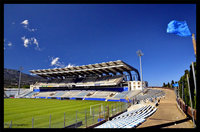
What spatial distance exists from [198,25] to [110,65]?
39.0m

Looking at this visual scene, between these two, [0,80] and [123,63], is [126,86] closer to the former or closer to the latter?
[123,63]

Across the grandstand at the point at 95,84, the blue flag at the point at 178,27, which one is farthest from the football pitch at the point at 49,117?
the grandstand at the point at 95,84

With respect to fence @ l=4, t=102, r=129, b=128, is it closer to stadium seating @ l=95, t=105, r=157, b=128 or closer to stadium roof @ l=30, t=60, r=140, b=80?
stadium seating @ l=95, t=105, r=157, b=128

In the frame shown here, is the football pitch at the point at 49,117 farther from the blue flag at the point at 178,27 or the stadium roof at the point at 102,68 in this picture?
the stadium roof at the point at 102,68

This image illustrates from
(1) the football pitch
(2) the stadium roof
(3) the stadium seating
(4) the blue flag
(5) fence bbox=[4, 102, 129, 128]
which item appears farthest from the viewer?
(2) the stadium roof

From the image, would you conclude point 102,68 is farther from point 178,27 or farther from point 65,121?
point 178,27

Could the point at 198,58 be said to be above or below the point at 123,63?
below

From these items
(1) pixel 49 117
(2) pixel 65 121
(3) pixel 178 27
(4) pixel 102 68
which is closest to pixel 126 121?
(2) pixel 65 121

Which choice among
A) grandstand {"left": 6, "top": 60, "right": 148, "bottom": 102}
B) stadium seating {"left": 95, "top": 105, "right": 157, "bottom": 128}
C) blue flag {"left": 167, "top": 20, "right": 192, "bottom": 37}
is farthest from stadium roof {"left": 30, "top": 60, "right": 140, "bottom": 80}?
blue flag {"left": 167, "top": 20, "right": 192, "bottom": 37}

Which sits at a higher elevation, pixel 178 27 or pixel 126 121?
pixel 178 27

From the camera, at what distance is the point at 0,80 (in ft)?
17.0

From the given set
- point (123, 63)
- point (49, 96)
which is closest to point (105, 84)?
point (123, 63)

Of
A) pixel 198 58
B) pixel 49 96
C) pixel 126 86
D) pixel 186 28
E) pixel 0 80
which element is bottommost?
pixel 49 96
